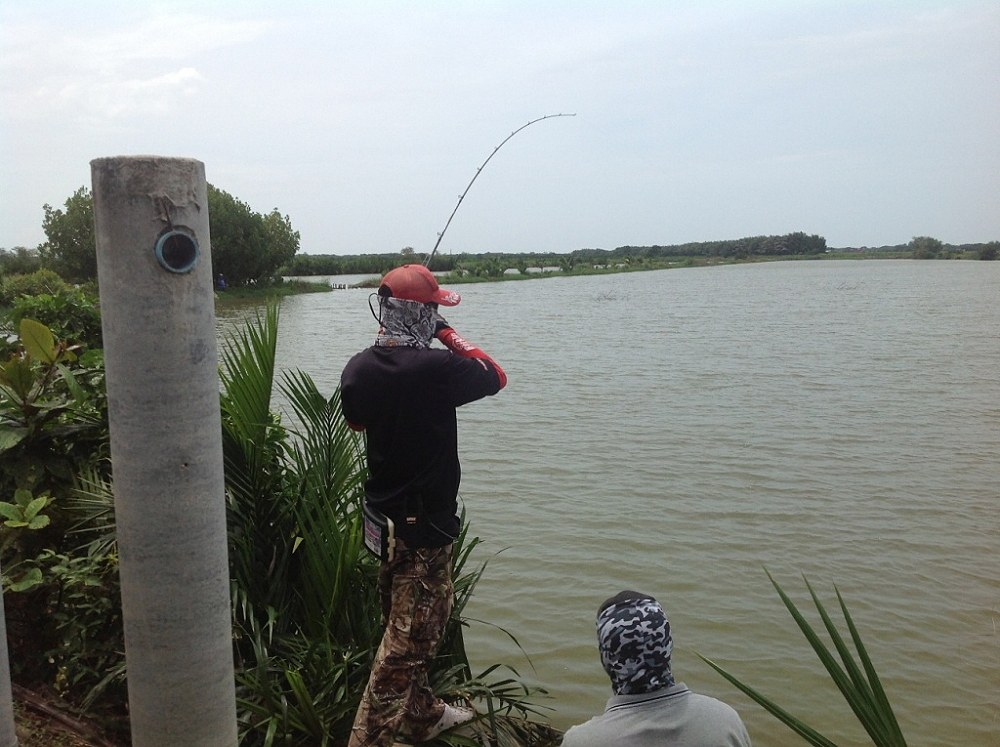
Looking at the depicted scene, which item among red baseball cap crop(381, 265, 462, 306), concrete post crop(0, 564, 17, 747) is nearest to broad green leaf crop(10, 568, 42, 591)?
concrete post crop(0, 564, 17, 747)

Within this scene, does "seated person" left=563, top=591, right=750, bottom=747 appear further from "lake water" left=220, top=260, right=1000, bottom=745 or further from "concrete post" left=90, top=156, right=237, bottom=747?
"lake water" left=220, top=260, right=1000, bottom=745

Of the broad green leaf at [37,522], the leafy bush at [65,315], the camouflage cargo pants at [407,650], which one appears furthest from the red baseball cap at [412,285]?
the leafy bush at [65,315]

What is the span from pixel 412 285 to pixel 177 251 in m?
1.29

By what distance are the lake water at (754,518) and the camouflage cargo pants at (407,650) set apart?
1852 millimetres

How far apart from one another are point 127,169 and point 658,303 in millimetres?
42431

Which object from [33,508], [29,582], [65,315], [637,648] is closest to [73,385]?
[33,508]

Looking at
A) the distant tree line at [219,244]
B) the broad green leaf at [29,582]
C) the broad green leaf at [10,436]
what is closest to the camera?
the broad green leaf at [29,582]

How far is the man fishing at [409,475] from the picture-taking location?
328 cm

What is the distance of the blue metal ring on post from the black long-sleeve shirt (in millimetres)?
1195

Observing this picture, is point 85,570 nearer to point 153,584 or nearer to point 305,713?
point 305,713

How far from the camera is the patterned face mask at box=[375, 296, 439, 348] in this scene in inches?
133

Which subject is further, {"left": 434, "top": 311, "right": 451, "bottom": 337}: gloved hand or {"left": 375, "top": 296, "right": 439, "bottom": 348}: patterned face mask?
{"left": 434, "top": 311, "right": 451, "bottom": 337}: gloved hand

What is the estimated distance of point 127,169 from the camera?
2.12 meters

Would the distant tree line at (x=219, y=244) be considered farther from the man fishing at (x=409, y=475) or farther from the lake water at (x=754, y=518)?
the man fishing at (x=409, y=475)
